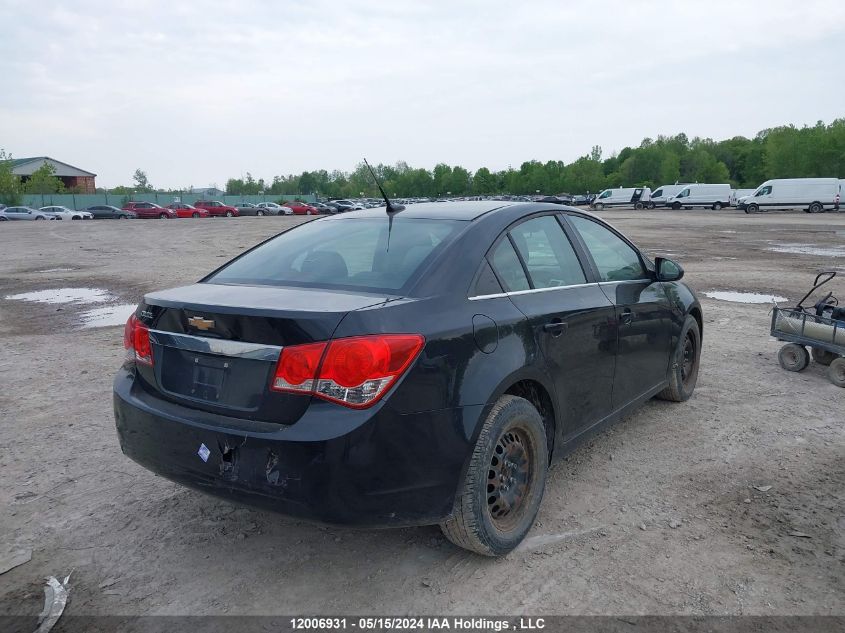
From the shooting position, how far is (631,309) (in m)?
4.19

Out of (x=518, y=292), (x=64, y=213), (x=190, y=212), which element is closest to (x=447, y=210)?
(x=518, y=292)

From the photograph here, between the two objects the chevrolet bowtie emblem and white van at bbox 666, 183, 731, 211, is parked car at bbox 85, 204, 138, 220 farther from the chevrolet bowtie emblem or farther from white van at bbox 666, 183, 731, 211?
the chevrolet bowtie emblem

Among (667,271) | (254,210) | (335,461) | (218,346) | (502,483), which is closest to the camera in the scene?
(335,461)

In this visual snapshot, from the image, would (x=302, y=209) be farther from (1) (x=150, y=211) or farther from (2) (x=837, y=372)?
(2) (x=837, y=372)

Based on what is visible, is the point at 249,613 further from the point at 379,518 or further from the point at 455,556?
the point at 455,556

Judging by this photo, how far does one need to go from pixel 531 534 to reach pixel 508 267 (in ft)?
4.44

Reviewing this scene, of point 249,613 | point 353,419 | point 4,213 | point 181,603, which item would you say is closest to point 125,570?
point 181,603

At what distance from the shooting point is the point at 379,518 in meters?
2.65

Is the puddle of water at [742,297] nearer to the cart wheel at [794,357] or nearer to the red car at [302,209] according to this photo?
the cart wheel at [794,357]

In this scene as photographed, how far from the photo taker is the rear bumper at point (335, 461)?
2.54 m

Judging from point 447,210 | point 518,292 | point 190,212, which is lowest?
point 190,212

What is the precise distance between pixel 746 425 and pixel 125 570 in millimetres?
4098

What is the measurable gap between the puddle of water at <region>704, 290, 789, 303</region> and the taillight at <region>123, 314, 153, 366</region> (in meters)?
9.15

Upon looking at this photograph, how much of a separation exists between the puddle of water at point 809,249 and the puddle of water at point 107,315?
648 inches
